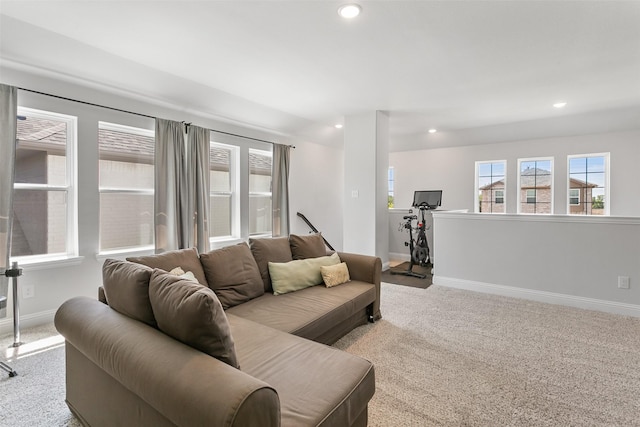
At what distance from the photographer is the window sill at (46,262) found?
2.98 metres

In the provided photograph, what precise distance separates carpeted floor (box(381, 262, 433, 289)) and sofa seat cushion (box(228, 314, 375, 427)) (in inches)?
124

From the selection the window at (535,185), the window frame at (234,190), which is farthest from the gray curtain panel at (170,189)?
the window at (535,185)

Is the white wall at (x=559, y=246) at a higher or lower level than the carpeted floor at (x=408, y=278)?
higher

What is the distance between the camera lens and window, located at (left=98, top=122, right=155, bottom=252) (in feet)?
11.8

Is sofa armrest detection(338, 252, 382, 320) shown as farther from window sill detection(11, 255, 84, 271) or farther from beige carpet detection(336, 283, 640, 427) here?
window sill detection(11, 255, 84, 271)

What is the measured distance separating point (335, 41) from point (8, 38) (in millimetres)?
2676

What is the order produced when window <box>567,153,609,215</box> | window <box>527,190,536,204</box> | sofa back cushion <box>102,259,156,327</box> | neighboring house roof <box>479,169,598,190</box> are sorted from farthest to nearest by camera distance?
window <box>527,190,536,204</box>, neighboring house roof <box>479,169,598,190</box>, window <box>567,153,609,215</box>, sofa back cushion <box>102,259,156,327</box>

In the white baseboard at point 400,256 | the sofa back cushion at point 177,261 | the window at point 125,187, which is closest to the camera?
the sofa back cushion at point 177,261

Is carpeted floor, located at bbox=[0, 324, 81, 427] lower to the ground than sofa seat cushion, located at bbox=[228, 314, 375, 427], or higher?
lower

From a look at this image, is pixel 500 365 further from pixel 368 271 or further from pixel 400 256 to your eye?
pixel 400 256

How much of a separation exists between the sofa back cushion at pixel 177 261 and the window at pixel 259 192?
2992 millimetres

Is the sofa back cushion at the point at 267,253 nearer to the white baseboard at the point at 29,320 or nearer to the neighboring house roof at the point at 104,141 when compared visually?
the neighboring house roof at the point at 104,141

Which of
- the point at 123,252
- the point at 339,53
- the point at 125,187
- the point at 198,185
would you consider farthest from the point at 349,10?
the point at 123,252

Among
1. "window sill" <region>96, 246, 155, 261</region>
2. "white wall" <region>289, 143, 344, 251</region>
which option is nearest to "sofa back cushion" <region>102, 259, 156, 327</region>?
"window sill" <region>96, 246, 155, 261</region>
